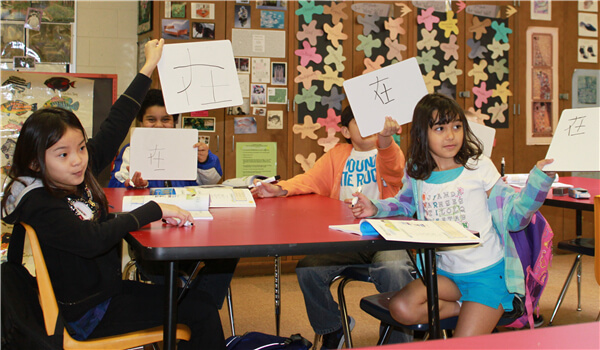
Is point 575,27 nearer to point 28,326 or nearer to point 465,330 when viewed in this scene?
point 465,330

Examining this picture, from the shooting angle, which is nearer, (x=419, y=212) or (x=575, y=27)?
(x=419, y=212)

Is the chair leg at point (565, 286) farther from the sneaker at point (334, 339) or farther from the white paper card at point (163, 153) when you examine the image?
the white paper card at point (163, 153)

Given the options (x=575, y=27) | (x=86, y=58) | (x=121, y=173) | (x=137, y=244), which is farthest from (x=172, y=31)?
(x=575, y=27)

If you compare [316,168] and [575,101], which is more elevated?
[575,101]

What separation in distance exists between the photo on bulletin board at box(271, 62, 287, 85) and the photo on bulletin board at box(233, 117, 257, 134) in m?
0.30

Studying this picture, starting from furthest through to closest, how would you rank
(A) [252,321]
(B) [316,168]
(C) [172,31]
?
(C) [172,31] → (A) [252,321] → (B) [316,168]

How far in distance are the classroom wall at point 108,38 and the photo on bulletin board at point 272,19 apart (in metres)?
0.98

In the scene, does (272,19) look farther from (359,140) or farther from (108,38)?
(359,140)

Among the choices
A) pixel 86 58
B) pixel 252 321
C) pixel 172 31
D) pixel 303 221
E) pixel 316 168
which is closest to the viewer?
pixel 303 221

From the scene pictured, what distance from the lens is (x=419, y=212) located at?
1.72 metres

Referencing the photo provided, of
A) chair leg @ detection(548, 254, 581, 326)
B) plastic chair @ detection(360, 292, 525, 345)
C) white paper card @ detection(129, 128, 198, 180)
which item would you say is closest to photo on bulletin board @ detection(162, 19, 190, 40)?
white paper card @ detection(129, 128, 198, 180)

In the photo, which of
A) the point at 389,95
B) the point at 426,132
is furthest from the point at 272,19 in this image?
the point at 426,132

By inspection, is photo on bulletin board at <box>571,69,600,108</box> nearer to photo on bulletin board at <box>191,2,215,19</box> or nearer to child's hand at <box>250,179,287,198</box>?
photo on bulletin board at <box>191,2,215,19</box>

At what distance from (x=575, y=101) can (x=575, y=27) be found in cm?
58
